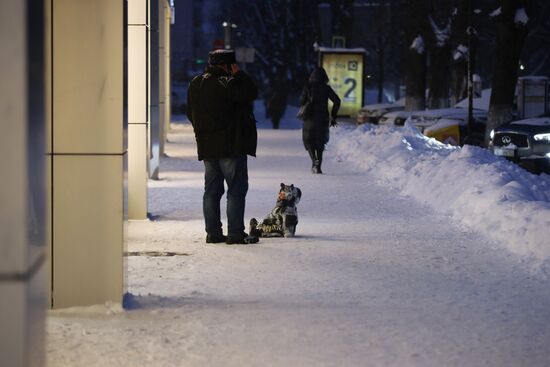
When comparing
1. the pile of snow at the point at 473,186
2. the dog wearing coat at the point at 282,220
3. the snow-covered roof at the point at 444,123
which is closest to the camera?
the pile of snow at the point at 473,186

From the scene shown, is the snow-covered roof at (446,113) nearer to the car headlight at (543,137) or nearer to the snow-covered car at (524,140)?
the snow-covered car at (524,140)

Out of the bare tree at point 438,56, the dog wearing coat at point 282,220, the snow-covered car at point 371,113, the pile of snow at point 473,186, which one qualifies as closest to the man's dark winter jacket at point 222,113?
the dog wearing coat at point 282,220

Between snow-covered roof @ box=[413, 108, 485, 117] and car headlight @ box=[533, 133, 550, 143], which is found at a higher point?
snow-covered roof @ box=[413, 108, 485, 117]

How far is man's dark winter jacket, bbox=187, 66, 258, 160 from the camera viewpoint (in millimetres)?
10539

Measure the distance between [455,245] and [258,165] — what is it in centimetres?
1093

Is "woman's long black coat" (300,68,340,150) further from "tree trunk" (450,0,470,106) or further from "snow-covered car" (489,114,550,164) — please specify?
"tree trunk" (450,0,470,106)

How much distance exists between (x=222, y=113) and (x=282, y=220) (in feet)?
3.91

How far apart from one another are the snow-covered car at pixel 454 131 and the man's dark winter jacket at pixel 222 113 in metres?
18.7

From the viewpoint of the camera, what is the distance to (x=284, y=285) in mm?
8555

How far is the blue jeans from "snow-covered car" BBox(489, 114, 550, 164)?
12764 millimetres

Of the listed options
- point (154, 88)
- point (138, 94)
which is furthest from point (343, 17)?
point (138, 94)

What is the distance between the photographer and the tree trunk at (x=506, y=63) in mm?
28469

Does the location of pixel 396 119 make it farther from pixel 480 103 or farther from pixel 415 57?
pixel 415 57

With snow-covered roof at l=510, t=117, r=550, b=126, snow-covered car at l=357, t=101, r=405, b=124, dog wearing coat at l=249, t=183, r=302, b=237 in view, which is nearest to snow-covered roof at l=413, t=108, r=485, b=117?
snow-covered roof at l=510, t=117, r=550, b=126
